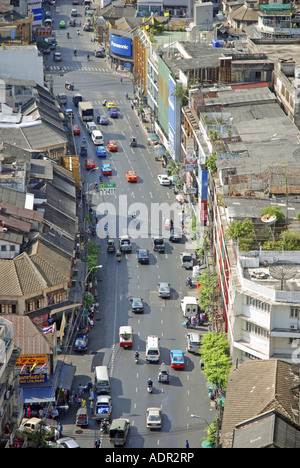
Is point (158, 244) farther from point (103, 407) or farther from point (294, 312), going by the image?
point (294, 312)

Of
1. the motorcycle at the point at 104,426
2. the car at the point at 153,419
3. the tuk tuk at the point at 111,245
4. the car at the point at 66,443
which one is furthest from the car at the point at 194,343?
the tuk tuk at the point at 111,245

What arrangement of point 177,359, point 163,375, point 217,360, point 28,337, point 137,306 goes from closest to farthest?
point 217,360 → point 28,337 → point 163,375 → point 177,359 → point 137,306

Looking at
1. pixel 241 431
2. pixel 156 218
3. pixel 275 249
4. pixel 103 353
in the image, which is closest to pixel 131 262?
pixel 156 218

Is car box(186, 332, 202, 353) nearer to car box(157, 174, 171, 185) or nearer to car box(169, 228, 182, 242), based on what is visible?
car box(169, 228, 182, 242)

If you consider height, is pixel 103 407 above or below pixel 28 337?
below

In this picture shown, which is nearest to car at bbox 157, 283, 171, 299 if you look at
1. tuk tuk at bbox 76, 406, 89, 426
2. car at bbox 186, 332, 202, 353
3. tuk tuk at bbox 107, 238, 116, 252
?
car at bbox 186, 332, 202, 353

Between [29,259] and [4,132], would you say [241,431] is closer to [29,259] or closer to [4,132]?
[29,259]

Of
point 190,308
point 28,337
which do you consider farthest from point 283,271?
point 28,337
